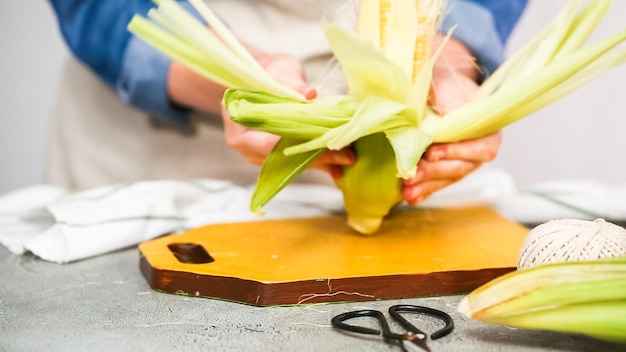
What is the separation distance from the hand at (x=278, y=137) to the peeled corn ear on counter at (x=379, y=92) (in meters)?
0.01

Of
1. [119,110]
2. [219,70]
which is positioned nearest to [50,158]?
[119,110]

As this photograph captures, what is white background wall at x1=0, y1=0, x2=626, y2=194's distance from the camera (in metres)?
1.36

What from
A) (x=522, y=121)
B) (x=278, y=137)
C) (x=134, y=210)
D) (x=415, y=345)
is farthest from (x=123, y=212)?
(x=522, y=121)

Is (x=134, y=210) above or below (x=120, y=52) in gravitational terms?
below

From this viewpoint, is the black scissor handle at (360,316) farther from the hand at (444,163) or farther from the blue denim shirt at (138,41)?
the blue denim shirt at (138,41)

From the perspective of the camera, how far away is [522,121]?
1424 mm

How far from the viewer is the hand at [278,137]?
23.1 inches

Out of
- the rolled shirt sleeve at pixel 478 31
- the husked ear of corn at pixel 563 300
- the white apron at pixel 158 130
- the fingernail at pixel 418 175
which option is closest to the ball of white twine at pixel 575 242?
the husked ear of corn at pixel 563 300

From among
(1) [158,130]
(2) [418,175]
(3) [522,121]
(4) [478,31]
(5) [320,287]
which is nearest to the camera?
(5) [320,287]

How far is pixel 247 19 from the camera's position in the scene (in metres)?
0.90

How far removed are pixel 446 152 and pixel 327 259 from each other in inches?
5.5

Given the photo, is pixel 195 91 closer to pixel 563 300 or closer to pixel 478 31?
pixel 478 31

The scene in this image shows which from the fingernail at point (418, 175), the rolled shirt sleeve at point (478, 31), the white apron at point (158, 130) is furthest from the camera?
the white apron at point (158, 130)

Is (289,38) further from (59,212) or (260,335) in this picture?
(260,335)
